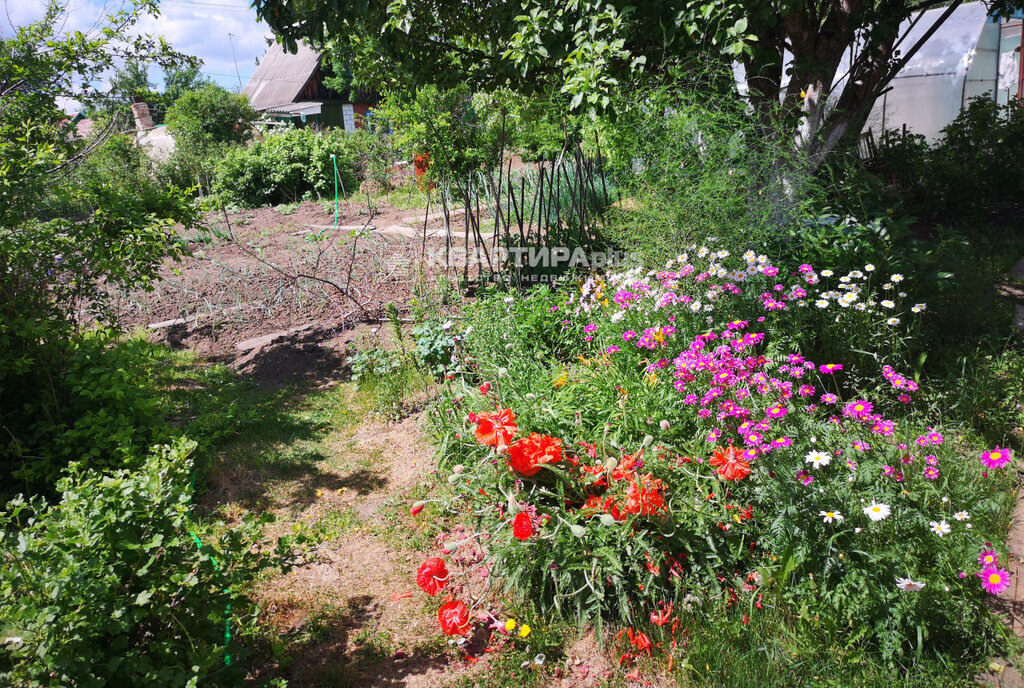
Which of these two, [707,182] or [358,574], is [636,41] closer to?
[707,182]

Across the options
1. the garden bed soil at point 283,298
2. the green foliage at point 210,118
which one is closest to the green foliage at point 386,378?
the garden bed soil at point 283,298

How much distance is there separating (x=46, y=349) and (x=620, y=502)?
3156 millimetres

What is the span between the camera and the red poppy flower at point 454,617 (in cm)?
212

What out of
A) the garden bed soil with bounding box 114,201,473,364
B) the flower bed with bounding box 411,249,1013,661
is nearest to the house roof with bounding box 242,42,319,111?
the garden bed soil with bounding box 114,201,473,364

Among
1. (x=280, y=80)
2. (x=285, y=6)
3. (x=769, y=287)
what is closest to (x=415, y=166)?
(x=285, y=6)

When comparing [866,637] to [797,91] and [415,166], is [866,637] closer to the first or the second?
[797,91]

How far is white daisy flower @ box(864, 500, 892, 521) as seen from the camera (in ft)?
6.16

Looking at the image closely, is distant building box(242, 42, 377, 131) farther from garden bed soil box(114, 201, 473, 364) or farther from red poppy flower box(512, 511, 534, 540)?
red poppy flower box(512, 511, 534, 540)

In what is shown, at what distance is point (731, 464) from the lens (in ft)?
6.98

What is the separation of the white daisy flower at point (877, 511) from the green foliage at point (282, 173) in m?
11.9

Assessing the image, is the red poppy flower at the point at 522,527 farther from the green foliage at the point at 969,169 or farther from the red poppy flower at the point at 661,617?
the green foliage at the point at 969,169

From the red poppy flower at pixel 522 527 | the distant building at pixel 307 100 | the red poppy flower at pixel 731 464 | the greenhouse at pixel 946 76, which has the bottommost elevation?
the red poppy flower at pixel 522 527

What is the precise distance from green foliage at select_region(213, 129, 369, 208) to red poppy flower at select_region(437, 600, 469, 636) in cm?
1136

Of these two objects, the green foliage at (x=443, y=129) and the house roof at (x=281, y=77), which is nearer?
the green foliage at (x=443, y=129)
